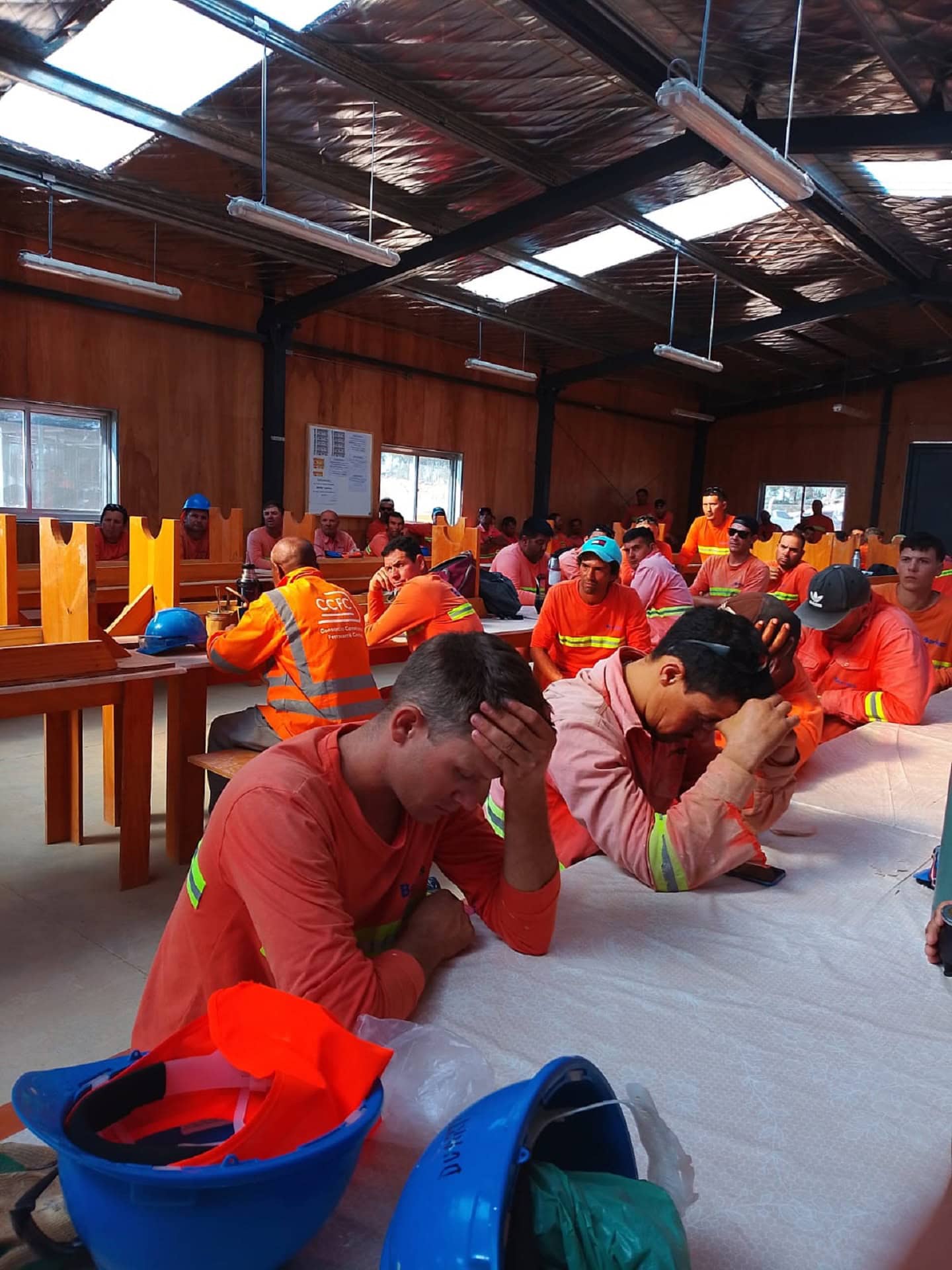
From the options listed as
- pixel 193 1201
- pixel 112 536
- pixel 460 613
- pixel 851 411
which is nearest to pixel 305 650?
pixel 460 613

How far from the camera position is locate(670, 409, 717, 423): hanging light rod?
1356 cm

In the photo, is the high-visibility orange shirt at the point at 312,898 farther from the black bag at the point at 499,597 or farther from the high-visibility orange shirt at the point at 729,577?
the high-visibility orange shirt at the point at 729,577

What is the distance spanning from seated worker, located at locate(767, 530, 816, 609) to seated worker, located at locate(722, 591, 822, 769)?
2.52 meters

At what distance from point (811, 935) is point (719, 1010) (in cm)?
32

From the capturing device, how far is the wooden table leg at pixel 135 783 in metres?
3.04

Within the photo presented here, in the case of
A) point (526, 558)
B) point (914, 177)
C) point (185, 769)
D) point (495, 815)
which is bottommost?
point (185, 769)

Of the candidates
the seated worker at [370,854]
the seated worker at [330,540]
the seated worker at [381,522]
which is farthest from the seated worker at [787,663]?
the seated worker at [381,522]

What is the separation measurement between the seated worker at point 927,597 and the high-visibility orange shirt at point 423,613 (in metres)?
1.90

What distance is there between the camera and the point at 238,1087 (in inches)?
30.7

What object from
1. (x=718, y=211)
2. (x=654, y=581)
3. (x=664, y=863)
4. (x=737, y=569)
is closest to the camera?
(x=664, y=863)

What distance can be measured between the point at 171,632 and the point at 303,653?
2.51 ft

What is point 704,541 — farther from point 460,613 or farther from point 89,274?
point 89,274

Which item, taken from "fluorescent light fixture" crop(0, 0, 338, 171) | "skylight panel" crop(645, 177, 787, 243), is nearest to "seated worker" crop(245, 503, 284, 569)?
"fluorescent light fixture" crop(0, 0, 338, 171)

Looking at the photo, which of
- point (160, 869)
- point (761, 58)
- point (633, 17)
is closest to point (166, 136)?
point (633, 17)
